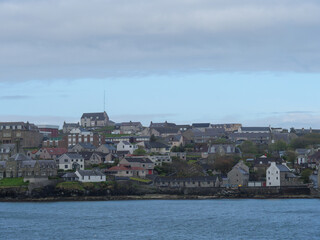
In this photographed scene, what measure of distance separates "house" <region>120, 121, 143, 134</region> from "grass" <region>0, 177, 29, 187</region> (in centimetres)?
6071

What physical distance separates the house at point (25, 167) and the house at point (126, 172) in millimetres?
7319

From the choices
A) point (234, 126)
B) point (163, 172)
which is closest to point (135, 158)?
point (163, 172)

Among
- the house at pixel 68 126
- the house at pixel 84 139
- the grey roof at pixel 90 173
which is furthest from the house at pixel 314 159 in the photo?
the house at pixel 68 126

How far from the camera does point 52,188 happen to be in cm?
7975

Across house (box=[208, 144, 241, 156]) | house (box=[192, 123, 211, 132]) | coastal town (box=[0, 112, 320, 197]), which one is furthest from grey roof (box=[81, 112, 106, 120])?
house (box=[208, 144, 241, 156])

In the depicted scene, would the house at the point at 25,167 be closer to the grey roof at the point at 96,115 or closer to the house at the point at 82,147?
the house at the point at 82,147

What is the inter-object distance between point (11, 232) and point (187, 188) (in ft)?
111

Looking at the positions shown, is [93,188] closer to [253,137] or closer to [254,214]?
[254,214]

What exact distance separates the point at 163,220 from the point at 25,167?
3319 centimetres

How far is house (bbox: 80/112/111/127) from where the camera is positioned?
503 ft

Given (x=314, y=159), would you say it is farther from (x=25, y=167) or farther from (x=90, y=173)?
(x=25, y=167)

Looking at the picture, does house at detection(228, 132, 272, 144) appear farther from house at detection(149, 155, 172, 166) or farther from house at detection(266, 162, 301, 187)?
house at detection(266, 162, 301, 187)

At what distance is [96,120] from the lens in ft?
504

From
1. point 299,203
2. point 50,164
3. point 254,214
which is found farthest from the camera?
point 50,164
